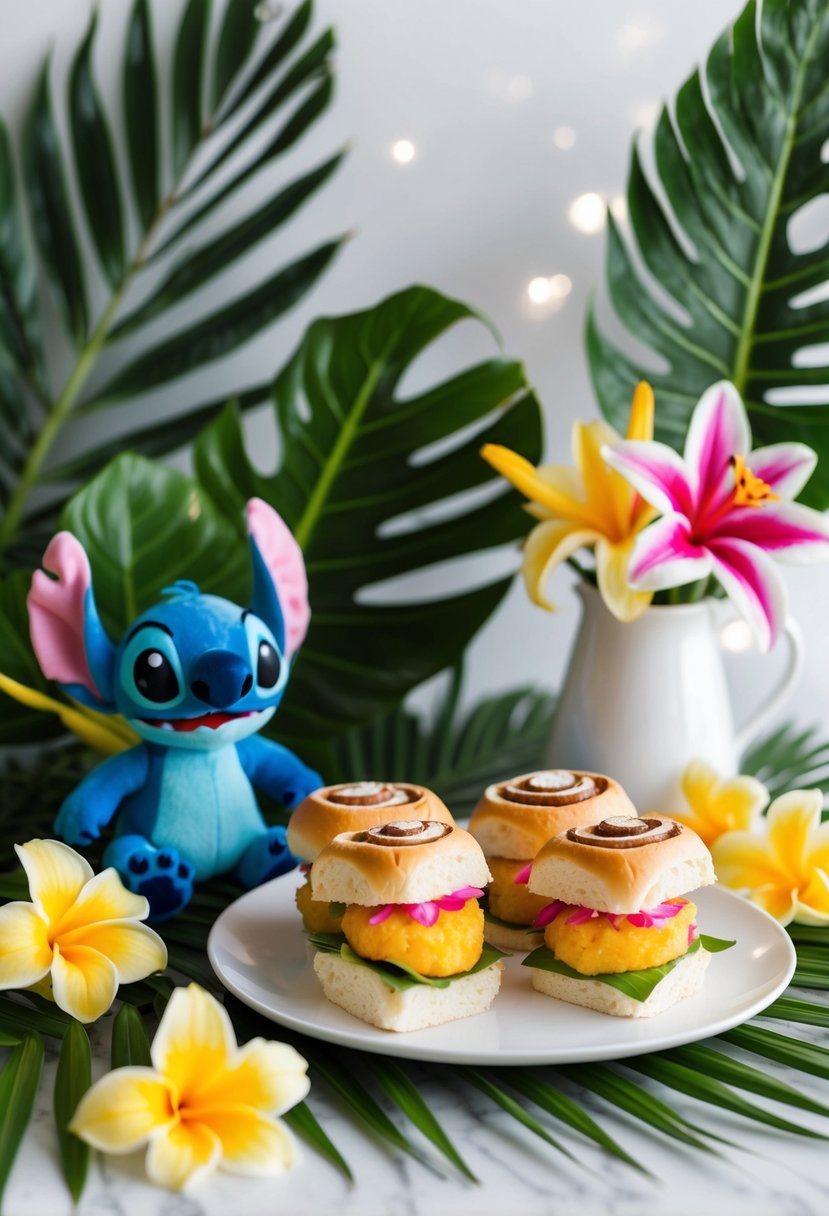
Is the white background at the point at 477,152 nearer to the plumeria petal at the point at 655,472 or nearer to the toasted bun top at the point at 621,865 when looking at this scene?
the plumeria petal at the point at 655,472

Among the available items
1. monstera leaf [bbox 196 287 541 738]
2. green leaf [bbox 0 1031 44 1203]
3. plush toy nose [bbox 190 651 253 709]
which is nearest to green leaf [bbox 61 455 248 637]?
monstera leaf [bbox 196 287 541 738]

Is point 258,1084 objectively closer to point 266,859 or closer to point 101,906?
point 101,906

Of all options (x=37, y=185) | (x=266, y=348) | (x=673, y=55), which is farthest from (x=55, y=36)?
(x=673, y=55)

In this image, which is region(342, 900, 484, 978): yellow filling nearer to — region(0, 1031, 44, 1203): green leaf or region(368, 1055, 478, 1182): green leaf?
region(368, 1055, 478, 1182): green leaf

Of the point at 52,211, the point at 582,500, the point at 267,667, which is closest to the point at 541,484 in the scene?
the point at 582,500

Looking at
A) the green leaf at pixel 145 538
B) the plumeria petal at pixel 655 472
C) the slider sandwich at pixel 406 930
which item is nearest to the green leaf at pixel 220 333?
the green leaf at pixel 145 538

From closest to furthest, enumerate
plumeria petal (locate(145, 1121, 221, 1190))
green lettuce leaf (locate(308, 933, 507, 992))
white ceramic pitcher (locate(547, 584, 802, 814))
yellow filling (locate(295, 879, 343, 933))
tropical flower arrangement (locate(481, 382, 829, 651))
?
plumeria petal (locate(145, 1121, 221, 1190)), green lettuce leaf (locate(308, 933, 507, 992)), yellow filling (locate(295, 879, 343, 933)), tropical flower arrangement (locate(481, 382, 829, 651)), white ceramic pitcher (locate(547, 584, 802, 814))
